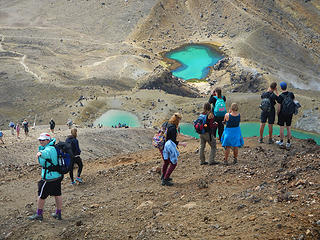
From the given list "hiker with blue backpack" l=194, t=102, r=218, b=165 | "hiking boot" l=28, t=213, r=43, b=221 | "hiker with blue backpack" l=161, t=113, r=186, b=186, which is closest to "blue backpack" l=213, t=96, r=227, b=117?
"hiker with blue backpack" l=194, t=102, r=218, b=165

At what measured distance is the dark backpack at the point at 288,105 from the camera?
14.5 meters

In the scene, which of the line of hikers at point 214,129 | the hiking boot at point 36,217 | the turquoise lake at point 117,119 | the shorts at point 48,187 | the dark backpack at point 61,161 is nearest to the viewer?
the dark backpack at point 61,161

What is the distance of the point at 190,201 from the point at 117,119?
37.0 meters

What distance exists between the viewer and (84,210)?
37.5ft

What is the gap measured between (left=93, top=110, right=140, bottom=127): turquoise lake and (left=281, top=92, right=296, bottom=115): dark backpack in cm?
3207

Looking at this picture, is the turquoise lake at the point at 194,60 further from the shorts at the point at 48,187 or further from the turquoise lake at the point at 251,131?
the shorts at the point at 48,187

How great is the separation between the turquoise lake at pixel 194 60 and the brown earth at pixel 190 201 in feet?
170

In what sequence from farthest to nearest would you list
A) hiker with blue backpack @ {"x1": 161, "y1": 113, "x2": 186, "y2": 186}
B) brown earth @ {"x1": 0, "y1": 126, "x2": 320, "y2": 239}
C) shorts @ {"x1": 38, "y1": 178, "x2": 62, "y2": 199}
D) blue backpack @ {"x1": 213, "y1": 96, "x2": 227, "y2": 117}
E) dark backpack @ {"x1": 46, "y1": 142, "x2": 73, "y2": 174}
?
blue backpack @ {"x1": 213, "y1": 96, "x2": 227, "y2": 117}
hiker with blue backpack @ {"x1": 161, "y1": 113, "x2": 186, "y2": 186}
shorts @ {"x1": 38, "y1": 178, "x2": 62, "y2": 199}
dark backpack @ {"x1": 46, "y1": 142, "x2": 73, "y2": 174}
brown earth @ {"x1": 0, "y1": 126, "x2": 320, "y2": 239}

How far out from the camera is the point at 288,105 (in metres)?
14.6

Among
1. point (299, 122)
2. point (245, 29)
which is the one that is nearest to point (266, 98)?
point (299, 122)

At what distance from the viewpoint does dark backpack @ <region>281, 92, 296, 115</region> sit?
47.7 ft

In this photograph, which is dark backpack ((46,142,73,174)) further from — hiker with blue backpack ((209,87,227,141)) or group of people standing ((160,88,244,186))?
hiker with blue backpack ((209,87,227,141))

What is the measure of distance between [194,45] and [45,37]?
92.8 feet

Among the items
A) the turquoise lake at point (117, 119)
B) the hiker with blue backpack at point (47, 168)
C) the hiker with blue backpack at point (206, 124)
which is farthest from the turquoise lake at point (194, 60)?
the hiker with blue backpack at point (47, 168)
